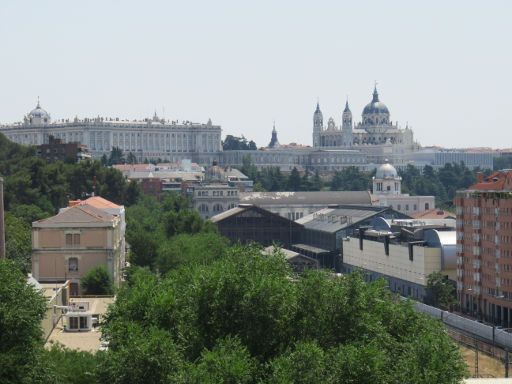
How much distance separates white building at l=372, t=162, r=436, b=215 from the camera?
5197 inches

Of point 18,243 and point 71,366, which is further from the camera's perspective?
point 18,243

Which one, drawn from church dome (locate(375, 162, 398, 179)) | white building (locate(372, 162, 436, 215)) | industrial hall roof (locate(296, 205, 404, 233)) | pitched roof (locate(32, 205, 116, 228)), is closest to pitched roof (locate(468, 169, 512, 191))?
pitched roof (locate(32, 205, 116, 228))

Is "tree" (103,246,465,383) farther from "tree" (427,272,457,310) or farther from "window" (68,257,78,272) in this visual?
"tree" (427,272,457,310)

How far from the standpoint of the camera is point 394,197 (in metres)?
134

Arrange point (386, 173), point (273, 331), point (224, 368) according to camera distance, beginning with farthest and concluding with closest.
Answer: point (386, 173)
point (273, 331)
point (224, 368)

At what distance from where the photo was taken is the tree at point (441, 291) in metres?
65.6

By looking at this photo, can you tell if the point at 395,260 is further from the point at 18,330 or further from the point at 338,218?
the point at 18,330

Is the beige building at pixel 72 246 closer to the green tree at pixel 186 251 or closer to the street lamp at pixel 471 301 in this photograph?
the green tree at pixel 186 251

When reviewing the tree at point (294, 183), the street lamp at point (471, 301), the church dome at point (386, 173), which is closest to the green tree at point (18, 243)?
the street lamp at point (471, 301)

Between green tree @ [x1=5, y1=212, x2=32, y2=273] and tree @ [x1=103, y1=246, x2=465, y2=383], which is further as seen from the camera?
green tree @ [x1=5, y1=212, x2=32, y2=273]

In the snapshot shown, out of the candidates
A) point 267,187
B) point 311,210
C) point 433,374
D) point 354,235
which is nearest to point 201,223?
point 354,235

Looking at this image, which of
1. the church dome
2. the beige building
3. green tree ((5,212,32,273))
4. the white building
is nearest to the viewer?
the beige building

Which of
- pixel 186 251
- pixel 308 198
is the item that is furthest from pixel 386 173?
pixel 186 251

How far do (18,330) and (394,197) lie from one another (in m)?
102
